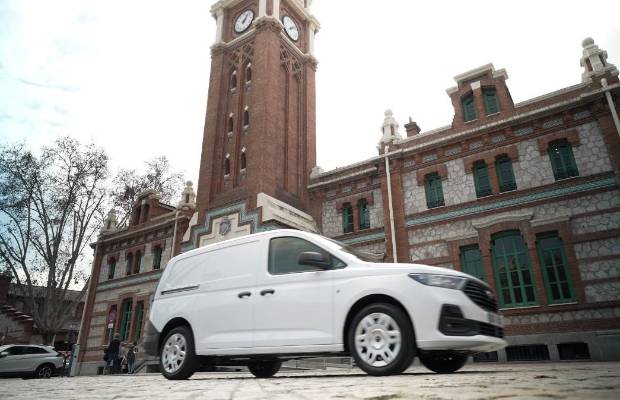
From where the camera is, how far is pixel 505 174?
50.9 ft

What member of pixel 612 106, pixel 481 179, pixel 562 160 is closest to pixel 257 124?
pixel 481 179

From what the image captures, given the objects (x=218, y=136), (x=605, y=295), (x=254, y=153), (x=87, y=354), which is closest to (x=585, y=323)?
(x=605, y=295)

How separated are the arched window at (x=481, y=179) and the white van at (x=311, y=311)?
36.1ft

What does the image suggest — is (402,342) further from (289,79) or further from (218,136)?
(289,79)

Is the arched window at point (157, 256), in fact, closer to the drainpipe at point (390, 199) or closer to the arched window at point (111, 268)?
the arched window at point (111, 268)

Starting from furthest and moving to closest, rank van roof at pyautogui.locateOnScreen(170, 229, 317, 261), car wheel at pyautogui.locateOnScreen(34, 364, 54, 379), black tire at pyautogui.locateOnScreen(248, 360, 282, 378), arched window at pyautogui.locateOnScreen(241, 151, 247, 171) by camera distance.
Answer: arched window at pyautogui.locateOnScreen(241, 151, 247, 171)
car wheel at pyautogui.locateOnScreen(34, 364, 54, 379)
black tire at pyautogui.locateOnScreen(248, 360, 282, 378)
van roof at pyautogui.locateOnScreen(170, 229, 317, 261)

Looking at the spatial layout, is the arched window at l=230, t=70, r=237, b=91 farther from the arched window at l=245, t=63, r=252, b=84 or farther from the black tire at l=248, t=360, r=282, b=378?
the black tire at l=248, t=360, r=282, b=378

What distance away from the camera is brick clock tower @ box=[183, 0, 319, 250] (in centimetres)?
1945

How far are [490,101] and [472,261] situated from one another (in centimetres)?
680

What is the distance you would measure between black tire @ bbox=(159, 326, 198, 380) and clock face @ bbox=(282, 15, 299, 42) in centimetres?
2217

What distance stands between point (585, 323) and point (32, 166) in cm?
2742

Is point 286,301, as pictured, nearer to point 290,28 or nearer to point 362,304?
point 362,304

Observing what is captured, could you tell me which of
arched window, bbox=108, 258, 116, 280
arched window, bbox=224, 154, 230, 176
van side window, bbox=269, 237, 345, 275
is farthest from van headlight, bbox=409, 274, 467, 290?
arched window, bbox=108, 258, 116, 280

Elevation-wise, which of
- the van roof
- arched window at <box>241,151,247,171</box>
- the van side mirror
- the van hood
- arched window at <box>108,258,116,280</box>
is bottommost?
the van hood
